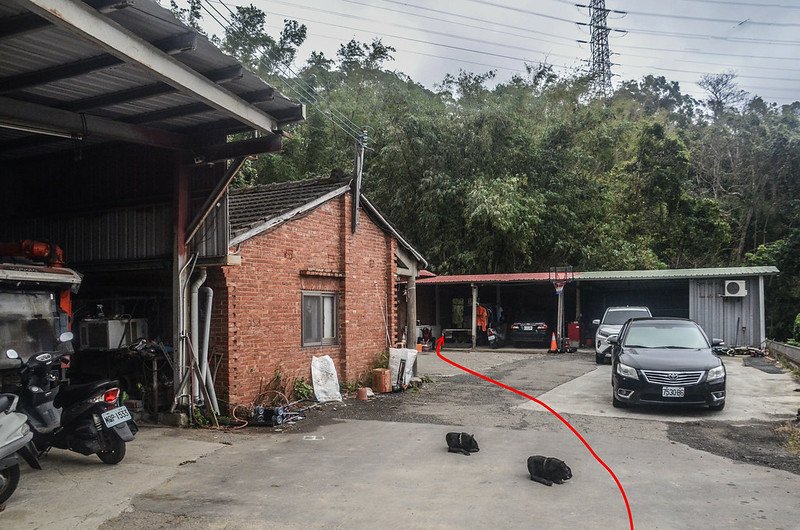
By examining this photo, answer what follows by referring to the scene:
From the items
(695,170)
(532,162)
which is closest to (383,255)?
(532,162)

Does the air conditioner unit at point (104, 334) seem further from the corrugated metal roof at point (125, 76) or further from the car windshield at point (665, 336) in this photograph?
the car windshield at point (665, 336)

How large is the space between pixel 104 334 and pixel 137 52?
4.86 metres

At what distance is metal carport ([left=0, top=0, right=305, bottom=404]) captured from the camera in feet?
18.8

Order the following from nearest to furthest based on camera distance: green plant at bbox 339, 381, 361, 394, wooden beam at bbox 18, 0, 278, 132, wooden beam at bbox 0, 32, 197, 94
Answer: wooden beam at bbox 18, 0, 278, 132, wooden beam at bbox 0, 32, 197, 94, green plant at bbox 339, 381, 361, 394

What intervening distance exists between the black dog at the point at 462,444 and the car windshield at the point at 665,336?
5032 millimetres

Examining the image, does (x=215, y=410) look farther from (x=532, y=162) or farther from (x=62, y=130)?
(x=532, y=162)

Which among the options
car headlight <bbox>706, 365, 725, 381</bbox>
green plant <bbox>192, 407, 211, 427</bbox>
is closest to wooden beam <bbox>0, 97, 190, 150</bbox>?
green plant <bbox>192, 407, 211, 427</bbox>

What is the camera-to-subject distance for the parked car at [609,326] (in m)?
18.6

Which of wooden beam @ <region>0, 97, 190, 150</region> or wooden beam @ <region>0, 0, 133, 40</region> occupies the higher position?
wooden beam @ <region>0, 0, 133, 40</region>

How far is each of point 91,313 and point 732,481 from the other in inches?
372

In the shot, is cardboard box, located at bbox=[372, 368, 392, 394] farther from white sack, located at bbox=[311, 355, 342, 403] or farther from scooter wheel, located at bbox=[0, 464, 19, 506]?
scooter wheel, located at bbox=[0, 464, 19, 506]

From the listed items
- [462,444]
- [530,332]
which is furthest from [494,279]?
[462,444]

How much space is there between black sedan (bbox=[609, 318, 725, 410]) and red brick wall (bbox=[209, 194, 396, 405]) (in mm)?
5029

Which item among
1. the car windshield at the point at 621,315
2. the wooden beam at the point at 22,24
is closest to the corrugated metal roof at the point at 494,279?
the car windshield at the point at 621,315
